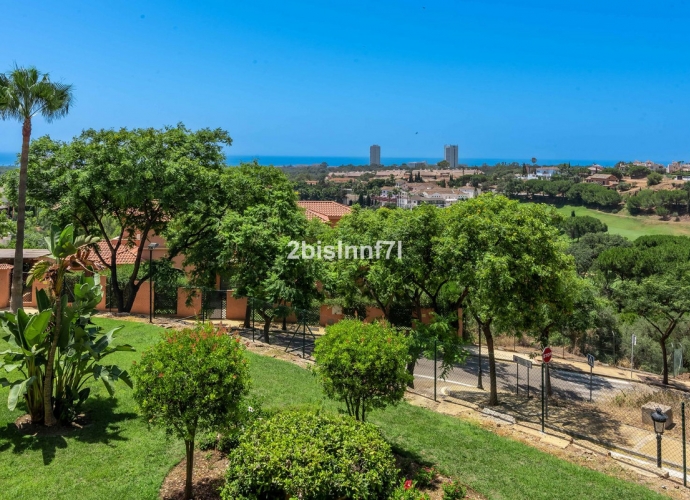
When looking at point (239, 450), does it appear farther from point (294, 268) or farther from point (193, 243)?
point (193, 243)

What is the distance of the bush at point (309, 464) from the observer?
5609mm

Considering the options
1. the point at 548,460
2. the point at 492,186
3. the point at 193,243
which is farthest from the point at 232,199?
the point at 492,186

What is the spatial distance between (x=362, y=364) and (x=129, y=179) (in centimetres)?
1589

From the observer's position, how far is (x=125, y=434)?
893 centimetres

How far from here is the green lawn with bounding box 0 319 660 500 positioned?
23.8ft

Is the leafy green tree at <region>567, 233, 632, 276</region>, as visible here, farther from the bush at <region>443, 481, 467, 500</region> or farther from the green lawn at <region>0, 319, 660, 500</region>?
the bush at <region>443, 481, 467, 500</region>

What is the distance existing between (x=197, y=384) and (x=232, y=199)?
1759 cm

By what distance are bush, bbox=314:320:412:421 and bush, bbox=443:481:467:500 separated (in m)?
1.51

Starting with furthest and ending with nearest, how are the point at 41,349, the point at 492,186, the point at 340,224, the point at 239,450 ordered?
1. the point at 492,186
2. the point at 340,224
3. the point at 41,349
4. the point at 239,450

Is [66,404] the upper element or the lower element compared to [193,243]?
lower

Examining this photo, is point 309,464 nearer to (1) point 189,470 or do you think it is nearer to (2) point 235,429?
(2) point 235,429

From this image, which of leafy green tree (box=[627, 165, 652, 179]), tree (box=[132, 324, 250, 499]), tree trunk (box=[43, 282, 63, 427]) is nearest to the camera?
tree (box=[132, 324, 250, 499])

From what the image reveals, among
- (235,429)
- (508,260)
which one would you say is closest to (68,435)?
(235,429)

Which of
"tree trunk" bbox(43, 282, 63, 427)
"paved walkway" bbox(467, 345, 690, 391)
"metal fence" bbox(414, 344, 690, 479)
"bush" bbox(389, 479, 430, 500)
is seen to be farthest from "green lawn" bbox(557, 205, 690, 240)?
"tree trunk" bbox(43, 282, 63, 427)
